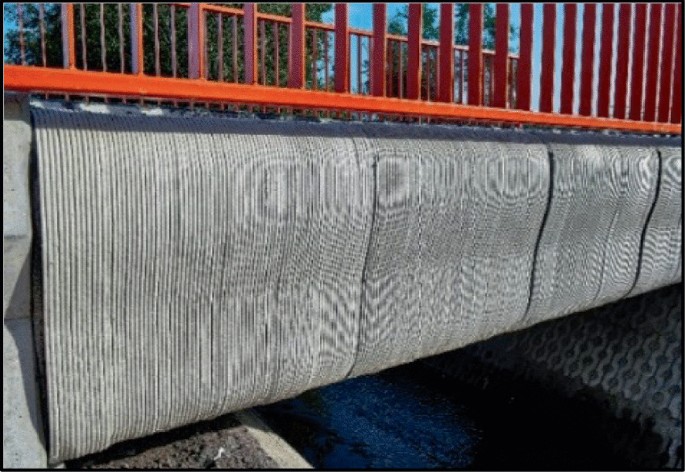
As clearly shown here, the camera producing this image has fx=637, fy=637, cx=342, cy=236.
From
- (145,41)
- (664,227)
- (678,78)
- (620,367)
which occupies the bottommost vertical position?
(620,367)

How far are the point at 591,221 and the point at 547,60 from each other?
1.21 m

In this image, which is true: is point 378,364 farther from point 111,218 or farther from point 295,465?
point 111,218

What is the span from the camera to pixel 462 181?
3.65 meters

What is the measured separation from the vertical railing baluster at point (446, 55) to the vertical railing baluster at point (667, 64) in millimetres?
2622

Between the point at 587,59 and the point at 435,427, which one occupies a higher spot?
the point at 587,59

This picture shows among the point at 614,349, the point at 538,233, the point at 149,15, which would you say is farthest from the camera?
the point at 149,15

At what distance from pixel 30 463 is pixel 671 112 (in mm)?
5596

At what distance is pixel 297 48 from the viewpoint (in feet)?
10.9

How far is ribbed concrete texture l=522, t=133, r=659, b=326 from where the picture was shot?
14.4 feet

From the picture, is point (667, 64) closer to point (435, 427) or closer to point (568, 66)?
point (568, 66)

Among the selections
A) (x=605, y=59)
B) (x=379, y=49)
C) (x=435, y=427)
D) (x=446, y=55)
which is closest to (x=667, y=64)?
(x=605, y=59)

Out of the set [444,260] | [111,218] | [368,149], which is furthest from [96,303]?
[444,260]

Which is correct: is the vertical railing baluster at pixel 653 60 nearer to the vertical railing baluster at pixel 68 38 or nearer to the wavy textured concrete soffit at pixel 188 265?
the wavy textured concrete soffit at pixel 188 265

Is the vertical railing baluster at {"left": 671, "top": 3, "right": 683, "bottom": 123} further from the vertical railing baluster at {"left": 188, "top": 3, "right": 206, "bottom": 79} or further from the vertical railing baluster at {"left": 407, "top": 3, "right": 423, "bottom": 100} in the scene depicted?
the vertical railing baluster at {"left": 188, "top": 3, "right": 206, "bottom": 79}
